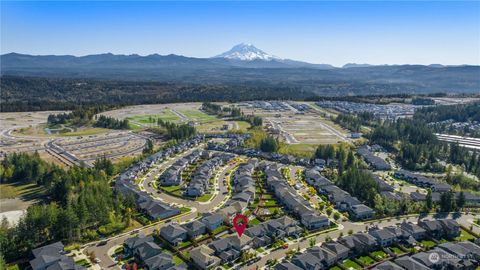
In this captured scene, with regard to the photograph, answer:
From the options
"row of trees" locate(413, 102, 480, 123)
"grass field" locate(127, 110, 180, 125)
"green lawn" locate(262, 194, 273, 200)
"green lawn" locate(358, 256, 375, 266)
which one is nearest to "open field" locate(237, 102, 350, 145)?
"grass field" locate(127, 110, 180, 125)

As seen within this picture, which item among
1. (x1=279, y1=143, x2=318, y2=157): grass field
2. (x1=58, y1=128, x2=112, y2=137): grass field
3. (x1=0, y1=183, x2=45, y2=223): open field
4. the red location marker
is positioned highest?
the red location marker

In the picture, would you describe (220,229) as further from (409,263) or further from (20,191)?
(20,191)

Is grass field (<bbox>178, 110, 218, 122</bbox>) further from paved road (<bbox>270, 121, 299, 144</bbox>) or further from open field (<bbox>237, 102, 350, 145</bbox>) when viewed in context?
paved road (<bbox>270, 121, 299, 144</bbox>)

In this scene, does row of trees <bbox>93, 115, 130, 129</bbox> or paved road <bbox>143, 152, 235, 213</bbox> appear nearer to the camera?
paved road <bbox>143, 152, 235, 213</bbox>

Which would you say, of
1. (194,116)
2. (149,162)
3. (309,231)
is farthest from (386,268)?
(194,116)

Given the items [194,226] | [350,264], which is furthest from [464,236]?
[194,226]

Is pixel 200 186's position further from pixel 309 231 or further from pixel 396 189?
pixel 396 189

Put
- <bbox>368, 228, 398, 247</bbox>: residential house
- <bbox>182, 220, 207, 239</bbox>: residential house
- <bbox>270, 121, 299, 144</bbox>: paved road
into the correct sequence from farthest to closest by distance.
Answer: <bbox>270, 121, 299, 144</bbox>: paved road → <bbox>182, 220, 207, 239</bbox>: residential house → <bbox>368, 228, 398, 247</bbox>: residential house
